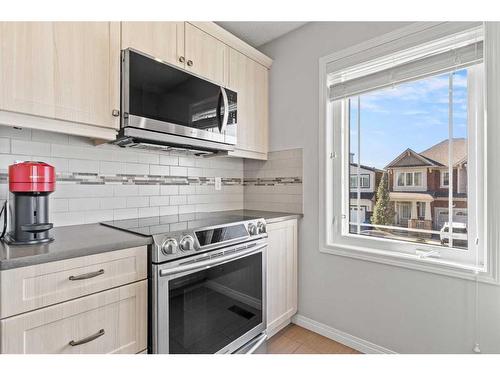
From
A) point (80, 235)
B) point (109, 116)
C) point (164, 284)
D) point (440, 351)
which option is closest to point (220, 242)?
point (164, 284)

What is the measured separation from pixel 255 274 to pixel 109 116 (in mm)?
1269

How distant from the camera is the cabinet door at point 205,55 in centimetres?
172

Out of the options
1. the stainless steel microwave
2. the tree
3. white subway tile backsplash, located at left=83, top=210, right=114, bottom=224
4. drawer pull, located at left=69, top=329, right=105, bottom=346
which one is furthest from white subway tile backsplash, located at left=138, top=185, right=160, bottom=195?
the tree

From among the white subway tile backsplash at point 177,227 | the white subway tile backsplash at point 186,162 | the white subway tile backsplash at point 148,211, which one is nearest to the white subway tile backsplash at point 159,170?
the white subway tile backsplash at point 186,162

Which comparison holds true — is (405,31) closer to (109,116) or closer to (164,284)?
(109,116)

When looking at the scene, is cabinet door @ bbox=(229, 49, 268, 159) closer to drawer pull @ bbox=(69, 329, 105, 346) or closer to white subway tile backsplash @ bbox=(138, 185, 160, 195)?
white subway tile backsplash @ bbox=(138, 185, 160, 195)

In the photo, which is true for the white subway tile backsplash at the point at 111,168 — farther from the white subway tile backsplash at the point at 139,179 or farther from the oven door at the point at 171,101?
the oven door at the point at 171,101

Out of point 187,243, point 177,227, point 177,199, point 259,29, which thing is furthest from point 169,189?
point 259,29

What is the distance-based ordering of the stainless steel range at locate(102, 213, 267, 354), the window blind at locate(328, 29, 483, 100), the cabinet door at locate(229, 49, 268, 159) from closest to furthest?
the stainless steel range at locate(102, 213, 267, 354) < the window blind at locate(328, 29, 483, 100) < the cabinet door at locate(229, 49, 268, 159)

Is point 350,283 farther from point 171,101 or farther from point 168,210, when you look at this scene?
point 171,101

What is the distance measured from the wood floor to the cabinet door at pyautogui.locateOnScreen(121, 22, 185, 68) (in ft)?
6.63

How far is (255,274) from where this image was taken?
68.1 inches

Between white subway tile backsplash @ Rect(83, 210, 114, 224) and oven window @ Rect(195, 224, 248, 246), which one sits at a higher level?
white subway tile backsplash @ Rect(83, 210, 114, 224)

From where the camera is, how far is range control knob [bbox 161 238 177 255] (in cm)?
120
